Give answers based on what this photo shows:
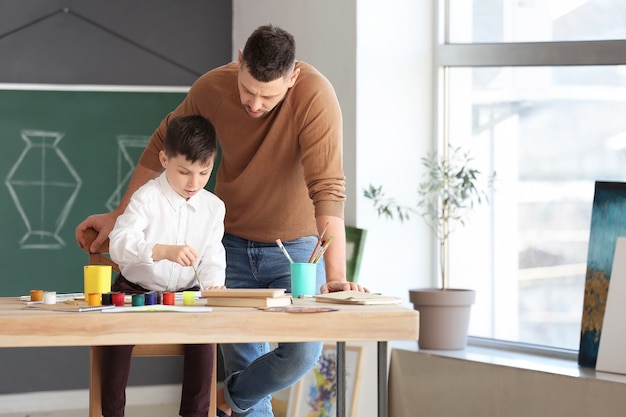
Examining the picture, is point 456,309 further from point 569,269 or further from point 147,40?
point 147,40

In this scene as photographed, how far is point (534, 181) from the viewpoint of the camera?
13.1 feet

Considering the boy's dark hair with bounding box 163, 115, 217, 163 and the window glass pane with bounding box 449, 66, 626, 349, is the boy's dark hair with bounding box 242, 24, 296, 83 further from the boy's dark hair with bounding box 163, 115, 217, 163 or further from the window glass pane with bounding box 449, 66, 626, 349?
the window glass pane with bounding box 449, 66, 626, 349

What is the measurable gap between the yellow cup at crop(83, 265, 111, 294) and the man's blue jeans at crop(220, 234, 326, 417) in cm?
65

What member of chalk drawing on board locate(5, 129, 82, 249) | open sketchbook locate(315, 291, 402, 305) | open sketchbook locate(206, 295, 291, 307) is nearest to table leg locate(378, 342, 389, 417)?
open sketchbook locate(315, 291, 402, 305)

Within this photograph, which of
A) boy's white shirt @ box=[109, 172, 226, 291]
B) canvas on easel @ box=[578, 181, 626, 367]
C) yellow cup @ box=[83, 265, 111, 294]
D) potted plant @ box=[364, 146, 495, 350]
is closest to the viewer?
yellow cup @ box=[83, 265, 111, 294]

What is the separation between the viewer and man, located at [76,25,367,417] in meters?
2.62

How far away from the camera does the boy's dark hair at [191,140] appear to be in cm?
248

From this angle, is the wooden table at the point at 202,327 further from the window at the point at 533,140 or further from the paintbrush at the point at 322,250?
the window at the point at 533,140

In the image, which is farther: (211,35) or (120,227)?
(211,35)

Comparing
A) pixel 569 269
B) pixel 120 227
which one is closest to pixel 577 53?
pixel 569 269

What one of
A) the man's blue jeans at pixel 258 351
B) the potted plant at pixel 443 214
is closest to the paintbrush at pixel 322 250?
the man's blue jeans at pixel 258 351

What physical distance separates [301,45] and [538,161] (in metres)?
1.27

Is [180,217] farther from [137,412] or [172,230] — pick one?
[137,412]

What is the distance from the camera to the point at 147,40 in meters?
4.86
